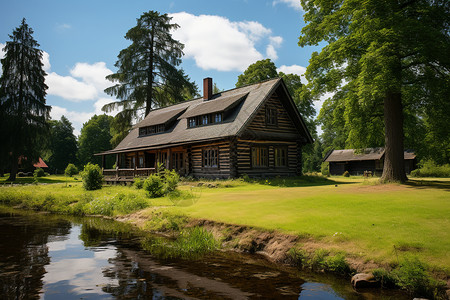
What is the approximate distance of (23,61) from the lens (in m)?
40.7

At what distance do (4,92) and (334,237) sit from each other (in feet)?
148

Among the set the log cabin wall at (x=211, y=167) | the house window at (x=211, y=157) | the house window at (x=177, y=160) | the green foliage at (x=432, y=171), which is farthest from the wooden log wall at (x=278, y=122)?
the green foliage at (x=432, y=171)

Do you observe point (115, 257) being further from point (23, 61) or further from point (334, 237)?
point (23, 61)

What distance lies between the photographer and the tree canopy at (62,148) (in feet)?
243

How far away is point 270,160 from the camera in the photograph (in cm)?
2706

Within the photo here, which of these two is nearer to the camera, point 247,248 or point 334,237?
point 334,237

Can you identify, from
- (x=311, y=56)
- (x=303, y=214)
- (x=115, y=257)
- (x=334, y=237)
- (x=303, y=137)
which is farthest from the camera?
(x=303, y=137)

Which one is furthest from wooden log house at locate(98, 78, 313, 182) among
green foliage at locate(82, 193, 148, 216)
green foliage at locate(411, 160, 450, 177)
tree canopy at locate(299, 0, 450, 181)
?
green foliage at locate(411, 160, 450, 177)

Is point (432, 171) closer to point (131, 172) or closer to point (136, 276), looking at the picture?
point (131, 172)

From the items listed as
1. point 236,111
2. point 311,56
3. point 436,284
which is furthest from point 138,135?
point 436,284

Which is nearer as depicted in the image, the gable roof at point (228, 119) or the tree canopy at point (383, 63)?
the tree canopy at point (383, 63)

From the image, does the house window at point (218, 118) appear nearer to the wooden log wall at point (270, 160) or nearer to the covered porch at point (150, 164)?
the wooden log wall at point (270, 160)

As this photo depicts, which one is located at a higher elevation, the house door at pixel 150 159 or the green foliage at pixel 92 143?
the green foliage at pixel 92 143

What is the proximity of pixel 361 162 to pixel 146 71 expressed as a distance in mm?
34274
